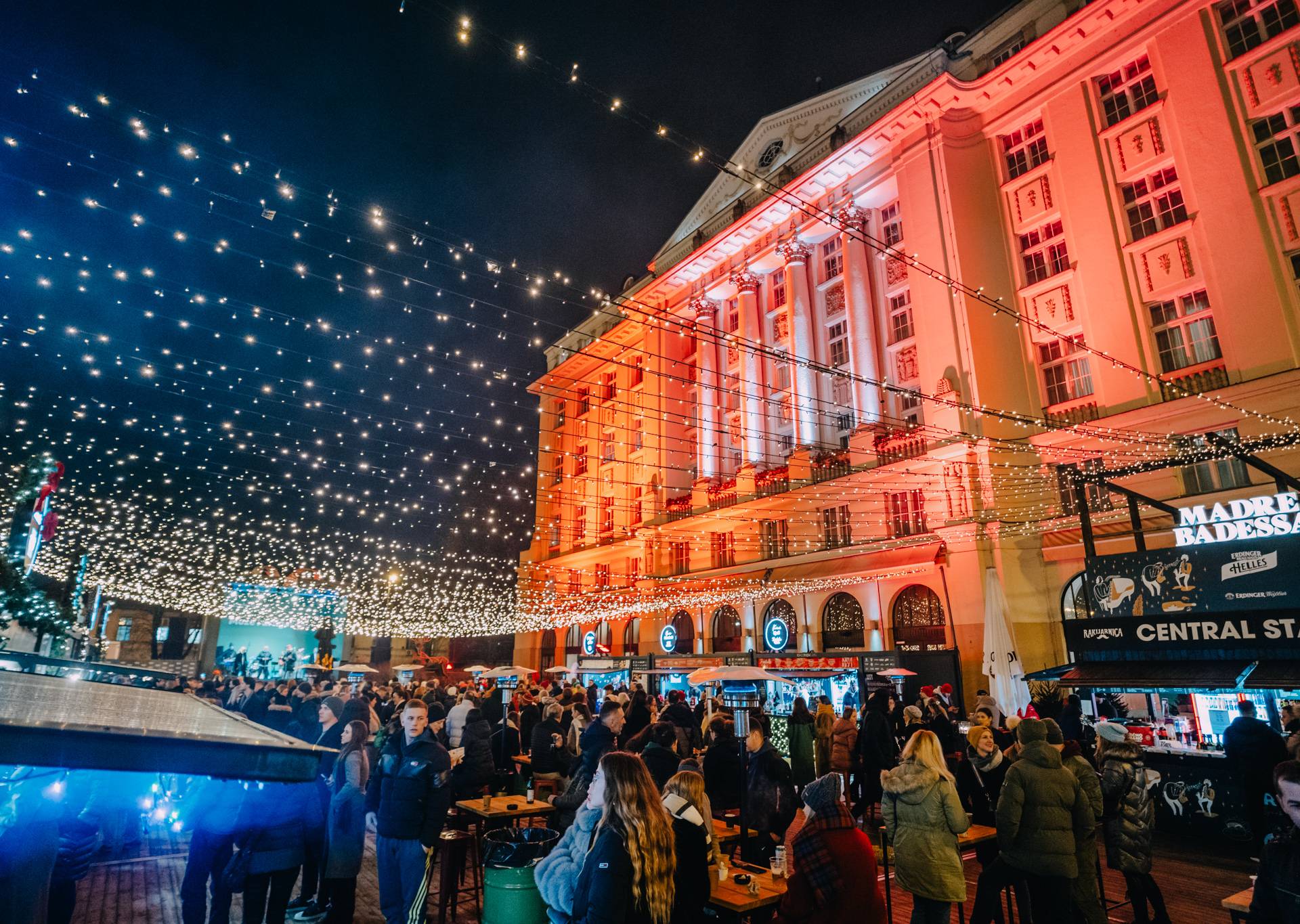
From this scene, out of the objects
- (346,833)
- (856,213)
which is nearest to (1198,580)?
(346,833)

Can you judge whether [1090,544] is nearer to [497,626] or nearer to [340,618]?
[497,626]

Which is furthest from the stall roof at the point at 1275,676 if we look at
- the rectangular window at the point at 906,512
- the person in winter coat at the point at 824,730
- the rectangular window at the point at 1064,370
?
the rectangular window at the point at 1064,370

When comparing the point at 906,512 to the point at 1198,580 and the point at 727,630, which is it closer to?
the point at 727,630

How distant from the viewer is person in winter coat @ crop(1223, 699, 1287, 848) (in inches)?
291

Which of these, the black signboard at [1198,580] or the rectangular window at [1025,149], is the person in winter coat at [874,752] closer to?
the black signboard at [1198,580]

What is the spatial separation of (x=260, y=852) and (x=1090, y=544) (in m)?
11.5

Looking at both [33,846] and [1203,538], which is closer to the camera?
[33,846]

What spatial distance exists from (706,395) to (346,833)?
1014 inches

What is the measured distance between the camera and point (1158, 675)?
8984 millimetres

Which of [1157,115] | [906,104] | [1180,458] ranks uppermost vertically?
[906,104]

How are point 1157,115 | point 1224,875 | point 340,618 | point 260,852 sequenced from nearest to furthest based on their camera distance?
1. point 260,852
2. point 1224,875
3. point 1157,115
4. point 340,618

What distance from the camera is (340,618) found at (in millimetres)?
36750

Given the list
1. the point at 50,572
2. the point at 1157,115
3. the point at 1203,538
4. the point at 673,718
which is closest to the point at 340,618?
the point at 50,572

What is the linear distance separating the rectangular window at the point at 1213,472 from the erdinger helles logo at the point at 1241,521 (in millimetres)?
6366
